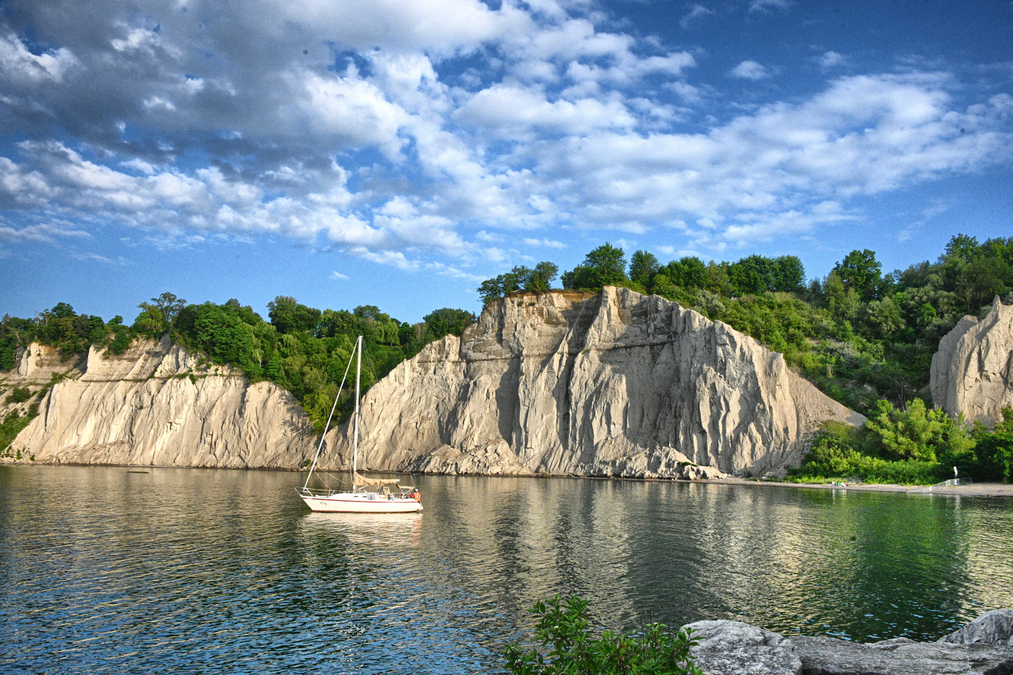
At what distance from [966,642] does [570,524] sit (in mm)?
21815

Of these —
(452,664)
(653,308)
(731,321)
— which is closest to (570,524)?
(452,664)

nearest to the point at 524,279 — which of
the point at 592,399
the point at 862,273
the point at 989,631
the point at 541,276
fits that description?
the point at 541,276

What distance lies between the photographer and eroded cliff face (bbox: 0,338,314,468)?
264 feet

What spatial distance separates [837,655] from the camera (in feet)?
41.8

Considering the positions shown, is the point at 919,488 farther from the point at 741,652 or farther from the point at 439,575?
the point at 741,652

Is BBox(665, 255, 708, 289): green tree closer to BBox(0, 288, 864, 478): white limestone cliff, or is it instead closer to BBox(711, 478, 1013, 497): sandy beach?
BBox(0, 288, 864, 478): white limestone cliff

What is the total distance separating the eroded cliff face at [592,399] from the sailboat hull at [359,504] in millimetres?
28644

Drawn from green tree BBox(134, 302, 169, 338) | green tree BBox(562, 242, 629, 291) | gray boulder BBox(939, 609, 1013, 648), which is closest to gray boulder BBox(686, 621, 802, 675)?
gray boulder BBox(939, 609, 1013, 648)

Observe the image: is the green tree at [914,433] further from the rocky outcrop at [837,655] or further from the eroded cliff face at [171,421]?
the eroded cliff face at [171,421]

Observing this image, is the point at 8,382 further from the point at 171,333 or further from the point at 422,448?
the point at 422,448

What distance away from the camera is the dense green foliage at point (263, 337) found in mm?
83500

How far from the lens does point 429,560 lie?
27.1 m

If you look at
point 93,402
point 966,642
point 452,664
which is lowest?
point 452,664

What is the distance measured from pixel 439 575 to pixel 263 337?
69.8m
